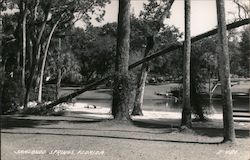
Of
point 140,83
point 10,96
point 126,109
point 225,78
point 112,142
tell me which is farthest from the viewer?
point 140,83

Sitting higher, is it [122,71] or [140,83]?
[122,71]

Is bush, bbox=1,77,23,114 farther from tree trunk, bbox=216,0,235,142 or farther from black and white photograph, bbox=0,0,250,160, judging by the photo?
tree trunk, bbox=216,0,235,142

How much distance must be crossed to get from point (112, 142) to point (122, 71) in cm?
617

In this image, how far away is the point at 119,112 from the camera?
1898 cm

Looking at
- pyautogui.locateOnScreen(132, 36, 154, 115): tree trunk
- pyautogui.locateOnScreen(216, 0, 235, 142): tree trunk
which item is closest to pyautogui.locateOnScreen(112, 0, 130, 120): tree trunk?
pyautogui.locateOnScreen(216, 0, 235, 142): tree trunk

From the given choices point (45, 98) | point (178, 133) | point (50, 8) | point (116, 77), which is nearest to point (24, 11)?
point (50, 8)

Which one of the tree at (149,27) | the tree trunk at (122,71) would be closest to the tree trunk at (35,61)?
the tree at (149,27)

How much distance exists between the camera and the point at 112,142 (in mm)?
13391

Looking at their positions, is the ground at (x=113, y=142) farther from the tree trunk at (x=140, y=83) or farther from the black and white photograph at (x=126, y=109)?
the tree trunk at (x=140, y=83)

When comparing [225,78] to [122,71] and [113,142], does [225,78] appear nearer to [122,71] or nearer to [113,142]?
[113,142]

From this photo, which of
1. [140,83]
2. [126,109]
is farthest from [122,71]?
[140,83]

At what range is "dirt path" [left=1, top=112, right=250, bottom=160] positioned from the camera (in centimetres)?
1136

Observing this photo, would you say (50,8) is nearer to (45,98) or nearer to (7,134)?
(45,98)

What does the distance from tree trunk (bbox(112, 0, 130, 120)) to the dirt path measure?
29.8 inches
